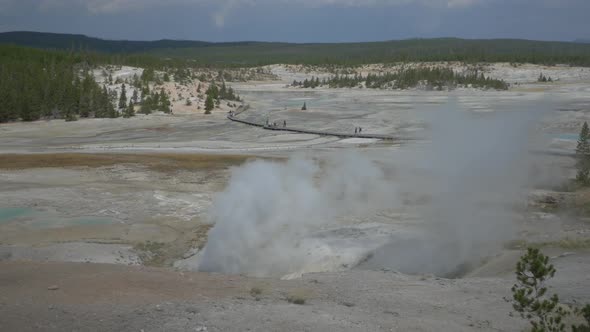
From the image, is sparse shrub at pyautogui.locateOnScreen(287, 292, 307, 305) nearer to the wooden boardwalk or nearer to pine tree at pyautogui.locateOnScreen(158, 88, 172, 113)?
the wooden boardwalk

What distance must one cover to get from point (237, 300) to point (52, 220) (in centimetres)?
934

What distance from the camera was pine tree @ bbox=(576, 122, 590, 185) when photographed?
65.3 feet

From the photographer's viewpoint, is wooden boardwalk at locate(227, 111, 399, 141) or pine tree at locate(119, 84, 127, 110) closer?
wooden boardwalk at locate(227, 111, 399, 141)

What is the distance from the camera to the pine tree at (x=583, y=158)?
19906mm

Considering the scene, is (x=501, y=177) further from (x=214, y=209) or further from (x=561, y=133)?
(x=561, y=133)

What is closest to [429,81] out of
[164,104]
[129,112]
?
[164,104]

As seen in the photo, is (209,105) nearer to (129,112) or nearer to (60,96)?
(129,112)

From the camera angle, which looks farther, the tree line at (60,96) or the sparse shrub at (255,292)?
the tree line at (60,96)

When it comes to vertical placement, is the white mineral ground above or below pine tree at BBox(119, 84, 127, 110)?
below

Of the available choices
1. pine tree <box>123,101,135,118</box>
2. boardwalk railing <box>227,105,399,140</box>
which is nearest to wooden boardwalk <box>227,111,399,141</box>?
boardwalk railing <box>227,105,399,140</box>

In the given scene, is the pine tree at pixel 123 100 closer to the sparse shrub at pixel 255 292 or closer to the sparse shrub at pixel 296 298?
the sparse shrub at pixel 255 292

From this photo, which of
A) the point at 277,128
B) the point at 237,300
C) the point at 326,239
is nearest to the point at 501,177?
the point at 326,239

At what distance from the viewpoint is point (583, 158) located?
22312 mm

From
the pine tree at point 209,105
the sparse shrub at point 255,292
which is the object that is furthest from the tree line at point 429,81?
the sparse shrub at point 255,292
